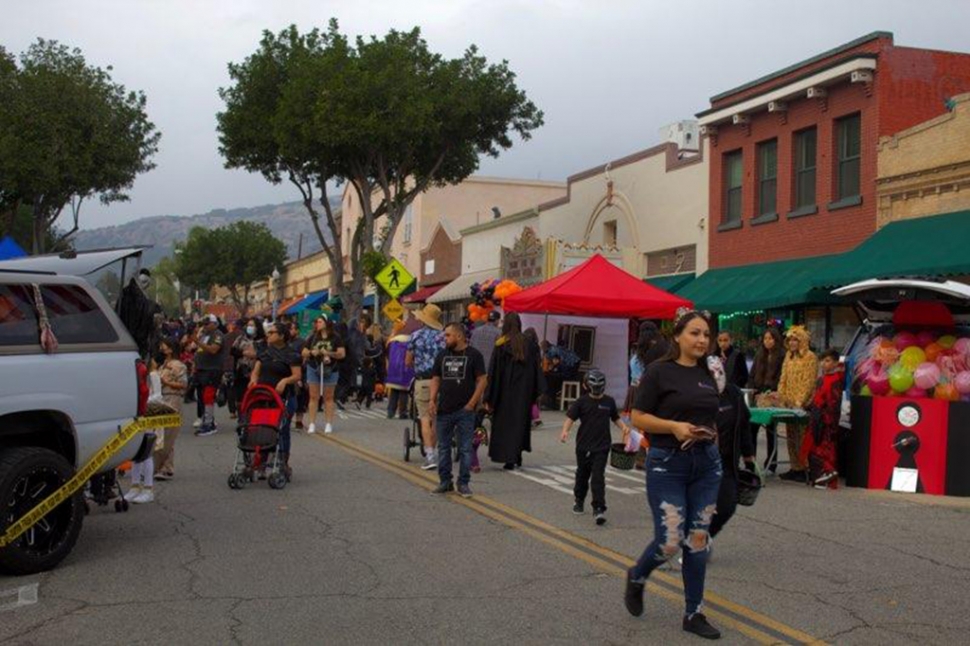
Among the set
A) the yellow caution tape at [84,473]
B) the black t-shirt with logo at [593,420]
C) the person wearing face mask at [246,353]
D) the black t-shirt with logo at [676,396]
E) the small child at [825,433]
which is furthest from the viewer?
the person wearing face mask at [246,353]

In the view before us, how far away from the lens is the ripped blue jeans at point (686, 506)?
615cm

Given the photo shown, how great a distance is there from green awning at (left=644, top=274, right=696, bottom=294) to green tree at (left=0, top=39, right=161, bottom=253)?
17592 mm

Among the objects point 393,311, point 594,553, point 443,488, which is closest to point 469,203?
point 393,311

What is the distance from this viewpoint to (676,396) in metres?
6.24

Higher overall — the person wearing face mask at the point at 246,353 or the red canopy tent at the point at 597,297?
the red canopy tent at the point at 597,297

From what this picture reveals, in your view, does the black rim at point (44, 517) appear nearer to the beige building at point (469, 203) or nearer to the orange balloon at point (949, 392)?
the orange balloon at point (949, 392)

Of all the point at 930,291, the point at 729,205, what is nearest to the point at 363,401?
the point at 729,205

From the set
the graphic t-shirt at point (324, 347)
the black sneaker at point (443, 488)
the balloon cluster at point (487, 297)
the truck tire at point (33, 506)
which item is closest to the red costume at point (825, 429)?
the black sneaker at point (443, 488)

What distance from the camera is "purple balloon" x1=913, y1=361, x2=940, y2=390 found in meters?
12.3

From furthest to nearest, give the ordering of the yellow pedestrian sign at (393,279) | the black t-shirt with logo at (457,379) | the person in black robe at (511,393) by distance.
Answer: the yellow pedestrian sign at (393,279) → the person in black robe at (511,393) → the black t-shirt with logo at (457,379)

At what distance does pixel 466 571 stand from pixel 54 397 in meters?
3.08

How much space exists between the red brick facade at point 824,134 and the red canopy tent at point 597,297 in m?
3.34

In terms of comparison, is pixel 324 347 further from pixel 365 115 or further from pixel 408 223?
pixel 408 223

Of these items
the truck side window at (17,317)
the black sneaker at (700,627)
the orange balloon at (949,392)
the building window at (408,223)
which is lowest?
the black sneaker at (700,627)
